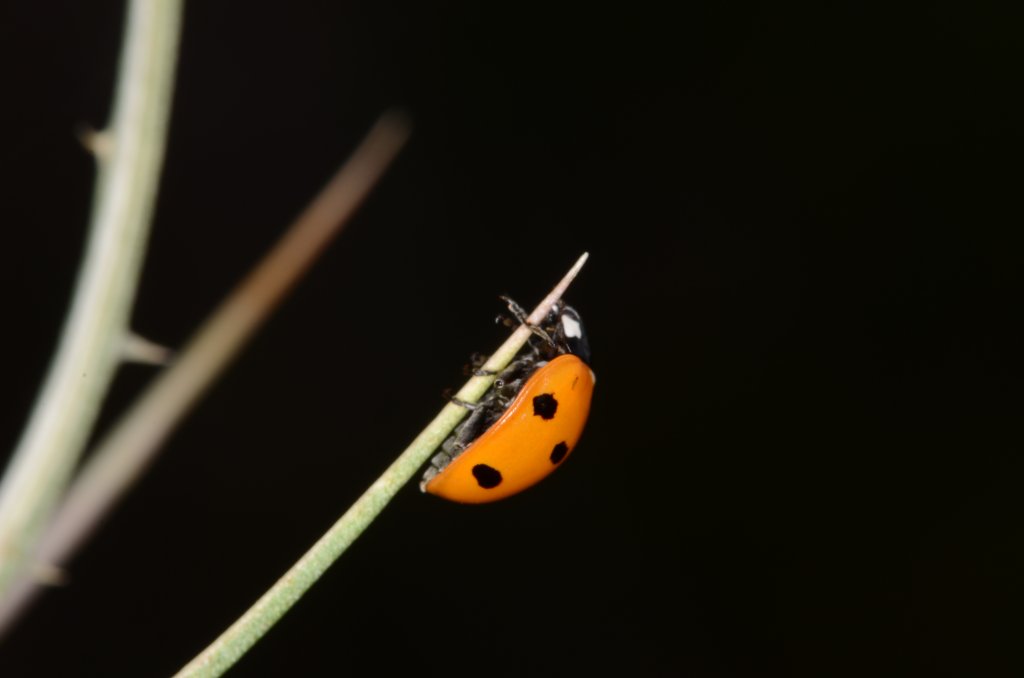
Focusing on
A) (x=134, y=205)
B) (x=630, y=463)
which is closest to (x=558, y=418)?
(x=134, y=205)

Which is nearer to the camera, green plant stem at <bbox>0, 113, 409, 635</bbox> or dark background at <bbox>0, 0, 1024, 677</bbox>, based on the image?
green plant stem at <bbox>0, 113, 409, 635</bbox>

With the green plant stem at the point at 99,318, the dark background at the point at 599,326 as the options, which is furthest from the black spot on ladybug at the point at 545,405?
the dark background at the point at 599,326

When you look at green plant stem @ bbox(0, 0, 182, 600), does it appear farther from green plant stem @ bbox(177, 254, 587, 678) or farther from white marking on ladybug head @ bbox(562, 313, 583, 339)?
white marking on ladybug head @ bbox(562, 313, 583, 339)

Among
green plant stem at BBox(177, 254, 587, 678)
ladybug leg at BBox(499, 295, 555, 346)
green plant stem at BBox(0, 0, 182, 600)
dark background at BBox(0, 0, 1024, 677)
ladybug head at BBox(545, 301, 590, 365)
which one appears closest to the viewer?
green plant stem at BBox(177, 254, 587, 678)

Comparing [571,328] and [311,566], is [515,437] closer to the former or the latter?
[571,328]

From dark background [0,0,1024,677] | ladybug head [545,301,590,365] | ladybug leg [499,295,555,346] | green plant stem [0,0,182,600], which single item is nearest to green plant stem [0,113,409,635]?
green plant stem [0,0,182,600]

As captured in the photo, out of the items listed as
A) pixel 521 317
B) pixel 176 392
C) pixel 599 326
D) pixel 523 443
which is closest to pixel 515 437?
pixel 523 443

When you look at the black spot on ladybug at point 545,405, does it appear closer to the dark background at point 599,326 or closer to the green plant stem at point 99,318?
the green plant stem at point 99,318
